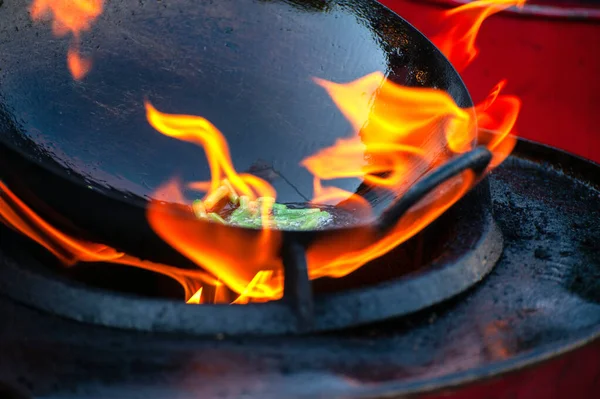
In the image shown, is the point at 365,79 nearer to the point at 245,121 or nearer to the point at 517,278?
the point at 245,121

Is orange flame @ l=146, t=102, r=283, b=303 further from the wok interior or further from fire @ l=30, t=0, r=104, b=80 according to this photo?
fire @ l=30, t=0, r=104, b=80

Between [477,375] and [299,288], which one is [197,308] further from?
[477,375]

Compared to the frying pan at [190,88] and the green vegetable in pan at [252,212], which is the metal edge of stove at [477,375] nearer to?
the frying pan at [190,88]

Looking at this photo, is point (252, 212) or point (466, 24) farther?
point (466, 24)

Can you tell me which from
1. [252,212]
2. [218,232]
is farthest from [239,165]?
[218,232]

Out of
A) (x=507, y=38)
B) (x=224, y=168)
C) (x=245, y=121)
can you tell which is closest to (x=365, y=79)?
(x=245, y=121)

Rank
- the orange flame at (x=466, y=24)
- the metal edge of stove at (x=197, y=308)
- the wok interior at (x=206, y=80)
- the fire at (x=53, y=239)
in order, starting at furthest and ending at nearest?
the orange flame at (x=466, y=24), the wok interior at (x=206, y=80), the fire at (x=53, y=239), the metal edge of stove at (x=197, y=308)

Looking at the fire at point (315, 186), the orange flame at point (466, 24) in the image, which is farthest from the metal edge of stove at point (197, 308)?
the orange flame at point (466, 24)
